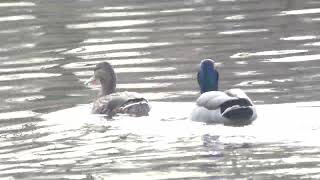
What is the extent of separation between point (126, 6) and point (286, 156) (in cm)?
1795

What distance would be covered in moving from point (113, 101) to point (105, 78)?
1339mm

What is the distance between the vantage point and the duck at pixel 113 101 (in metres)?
16.9

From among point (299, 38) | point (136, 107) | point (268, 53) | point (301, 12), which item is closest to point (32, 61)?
point (268, 53)

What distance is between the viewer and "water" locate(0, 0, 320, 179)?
521 inches

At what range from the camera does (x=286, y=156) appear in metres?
13.2

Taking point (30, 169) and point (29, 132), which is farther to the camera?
point (29, 132)

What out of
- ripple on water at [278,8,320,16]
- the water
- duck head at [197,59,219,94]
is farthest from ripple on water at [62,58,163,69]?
ripple on water at [278,8,320,16]

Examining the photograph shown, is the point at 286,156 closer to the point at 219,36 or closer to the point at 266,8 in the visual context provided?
the point at 219,36

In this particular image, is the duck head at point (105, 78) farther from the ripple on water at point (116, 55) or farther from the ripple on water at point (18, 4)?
the ripple on water at point (18, 4)

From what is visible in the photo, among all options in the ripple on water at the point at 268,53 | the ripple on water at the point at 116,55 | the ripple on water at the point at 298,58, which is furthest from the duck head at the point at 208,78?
the ripple on water at the point at 116,55

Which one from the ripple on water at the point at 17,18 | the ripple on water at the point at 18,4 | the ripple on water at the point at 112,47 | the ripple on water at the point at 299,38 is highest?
the ripple on water at the point at 18,4

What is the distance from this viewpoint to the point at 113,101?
17.5 meters

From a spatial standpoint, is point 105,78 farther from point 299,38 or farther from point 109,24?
point 109,24

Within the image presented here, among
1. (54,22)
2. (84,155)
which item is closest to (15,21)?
(54,22)
